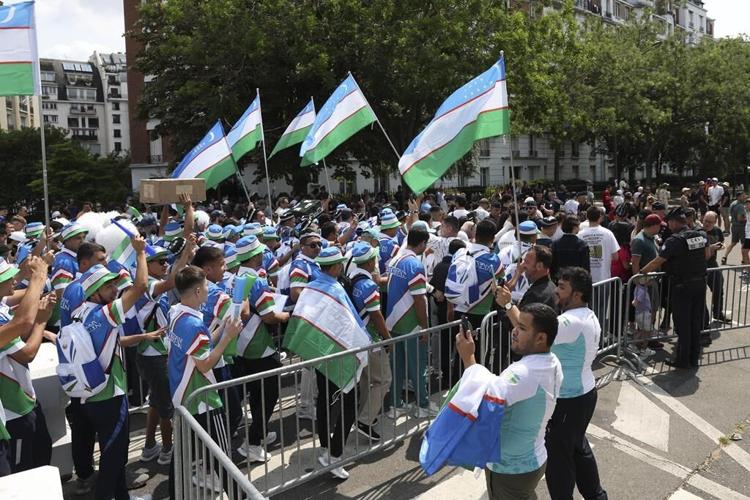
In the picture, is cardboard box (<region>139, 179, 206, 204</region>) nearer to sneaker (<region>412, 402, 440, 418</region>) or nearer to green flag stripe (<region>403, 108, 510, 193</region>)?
green flag stripe (<region>403, 108, 510, 193</region>)

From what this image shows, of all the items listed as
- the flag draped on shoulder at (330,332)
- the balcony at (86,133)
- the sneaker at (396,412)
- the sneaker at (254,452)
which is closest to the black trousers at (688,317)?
the sneaker at (396,412)

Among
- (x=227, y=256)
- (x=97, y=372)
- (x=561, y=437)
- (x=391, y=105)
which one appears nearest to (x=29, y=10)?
(x=227, y=256)

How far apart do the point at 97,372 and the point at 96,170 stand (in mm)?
38647

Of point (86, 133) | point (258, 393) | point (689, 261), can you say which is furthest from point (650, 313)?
point (86, 133)

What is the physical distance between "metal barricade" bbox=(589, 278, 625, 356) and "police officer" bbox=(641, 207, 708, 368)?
1.79ft

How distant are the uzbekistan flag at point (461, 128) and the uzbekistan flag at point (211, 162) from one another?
3.37 m

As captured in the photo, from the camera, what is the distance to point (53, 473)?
9.36 feet

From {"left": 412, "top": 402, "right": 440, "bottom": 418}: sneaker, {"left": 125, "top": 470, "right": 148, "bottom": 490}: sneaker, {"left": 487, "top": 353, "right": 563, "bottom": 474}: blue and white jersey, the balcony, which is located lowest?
{"left": 125, "top": 470, "right": 148, "bottom": 490}: sneaker

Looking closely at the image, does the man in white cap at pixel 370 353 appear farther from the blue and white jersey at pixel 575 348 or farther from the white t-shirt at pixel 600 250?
the white t-shirt at pixel 600 250

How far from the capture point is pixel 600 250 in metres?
8.52

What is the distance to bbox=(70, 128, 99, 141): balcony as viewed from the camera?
106 meters

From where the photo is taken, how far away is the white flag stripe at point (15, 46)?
18.9 feet

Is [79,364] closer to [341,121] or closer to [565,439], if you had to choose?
[565,439]

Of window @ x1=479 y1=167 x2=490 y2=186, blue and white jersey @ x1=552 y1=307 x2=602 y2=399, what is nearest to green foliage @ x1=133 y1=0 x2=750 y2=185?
window @ x1=479 y1=167 x2=490 y2=186
